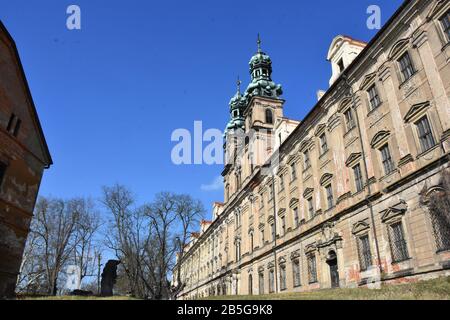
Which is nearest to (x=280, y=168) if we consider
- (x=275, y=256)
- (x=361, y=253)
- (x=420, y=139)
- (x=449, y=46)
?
(x=275, y=256)

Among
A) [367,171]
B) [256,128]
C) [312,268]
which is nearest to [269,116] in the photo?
[256,128]

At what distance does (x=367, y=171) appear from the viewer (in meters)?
17.8

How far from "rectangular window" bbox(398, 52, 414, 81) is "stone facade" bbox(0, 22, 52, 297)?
864 inches

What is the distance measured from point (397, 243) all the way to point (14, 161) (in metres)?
21.9

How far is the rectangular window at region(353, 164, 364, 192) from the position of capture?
1853 centimetres

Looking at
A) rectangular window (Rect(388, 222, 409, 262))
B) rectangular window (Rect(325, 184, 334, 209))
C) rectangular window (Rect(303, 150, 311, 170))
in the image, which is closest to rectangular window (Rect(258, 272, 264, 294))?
rectangular window (Rect(303, 150, 311, 170))

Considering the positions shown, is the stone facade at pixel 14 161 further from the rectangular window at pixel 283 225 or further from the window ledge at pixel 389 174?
the window ledge at pixel 389 174

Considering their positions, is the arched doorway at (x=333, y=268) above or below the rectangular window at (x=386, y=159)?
below

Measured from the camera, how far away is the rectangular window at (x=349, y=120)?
19.9m

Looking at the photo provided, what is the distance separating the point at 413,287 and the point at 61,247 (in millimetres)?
37788

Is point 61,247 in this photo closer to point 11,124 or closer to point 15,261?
point 15,261

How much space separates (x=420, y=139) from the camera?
14.8 meters

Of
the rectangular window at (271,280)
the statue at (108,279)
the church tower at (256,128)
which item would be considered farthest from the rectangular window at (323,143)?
the statue at (108,279)

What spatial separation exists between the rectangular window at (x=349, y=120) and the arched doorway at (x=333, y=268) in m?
7.77
